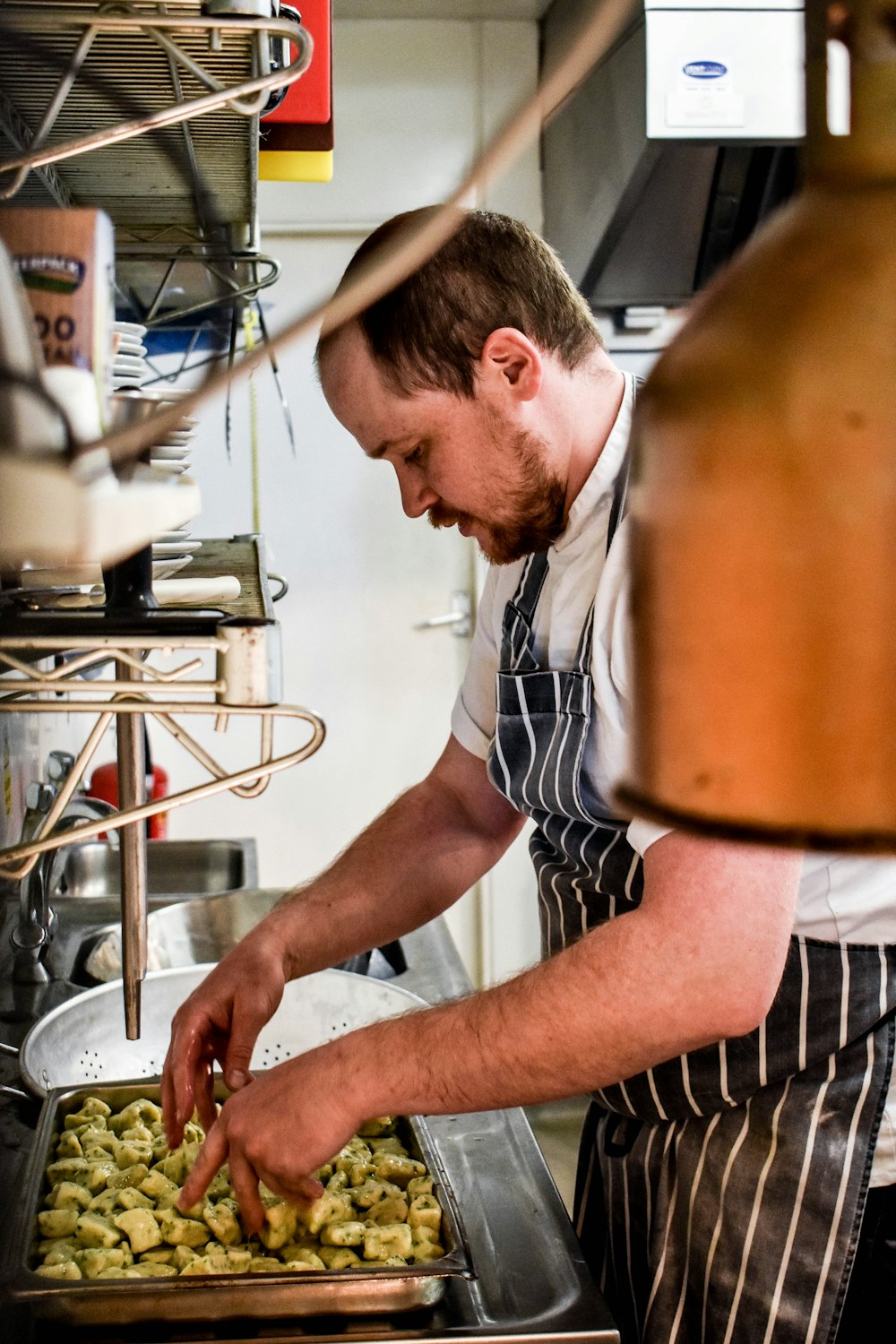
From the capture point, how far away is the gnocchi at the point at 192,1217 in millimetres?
1087

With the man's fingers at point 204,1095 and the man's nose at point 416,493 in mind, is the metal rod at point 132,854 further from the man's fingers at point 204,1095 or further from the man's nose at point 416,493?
the man's nose at point 416,493

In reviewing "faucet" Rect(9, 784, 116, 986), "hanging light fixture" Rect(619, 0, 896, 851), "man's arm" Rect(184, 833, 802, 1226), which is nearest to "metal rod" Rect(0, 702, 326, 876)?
"man's arm" Rect(184, 833, 802, 1226)

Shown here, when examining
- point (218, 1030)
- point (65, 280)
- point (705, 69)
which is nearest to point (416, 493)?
point (218, 1030)

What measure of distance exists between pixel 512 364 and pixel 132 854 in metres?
0.61

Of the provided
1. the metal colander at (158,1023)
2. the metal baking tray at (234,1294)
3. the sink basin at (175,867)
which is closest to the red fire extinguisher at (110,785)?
the sink basin at (175,867)

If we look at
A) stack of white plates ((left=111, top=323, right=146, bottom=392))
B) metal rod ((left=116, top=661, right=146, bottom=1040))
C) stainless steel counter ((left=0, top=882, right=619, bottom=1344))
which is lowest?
stainless steel counter ((left=0, top=882, right=619, bottom=1344))

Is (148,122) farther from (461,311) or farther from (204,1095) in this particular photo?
(204,1095)

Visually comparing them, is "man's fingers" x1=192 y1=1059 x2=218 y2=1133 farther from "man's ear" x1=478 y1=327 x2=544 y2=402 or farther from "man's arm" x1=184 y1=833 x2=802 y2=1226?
"man's ear" x1=478 y1=327 x2=544 y2=402

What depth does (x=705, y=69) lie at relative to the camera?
8.24 ft

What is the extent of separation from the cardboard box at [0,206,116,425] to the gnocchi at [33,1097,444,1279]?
0.77m

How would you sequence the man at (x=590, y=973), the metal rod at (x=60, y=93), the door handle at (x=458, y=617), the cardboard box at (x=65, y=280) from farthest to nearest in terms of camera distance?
the door handle at (x=458, y=617)
the man at (x=590, y=973)
the metal rod at (x=60, y=93)
the cardboard box at (x=65, y=280)

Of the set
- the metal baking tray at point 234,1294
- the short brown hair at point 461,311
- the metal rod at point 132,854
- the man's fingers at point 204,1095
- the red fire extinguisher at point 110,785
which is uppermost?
the short brown hair at point 461,311

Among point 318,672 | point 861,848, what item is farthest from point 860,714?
point 318,672

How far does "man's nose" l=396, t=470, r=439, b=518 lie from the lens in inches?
56.8
